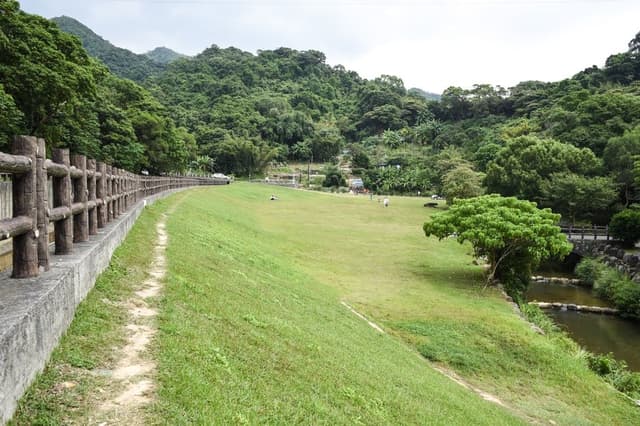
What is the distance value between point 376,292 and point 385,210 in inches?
1420

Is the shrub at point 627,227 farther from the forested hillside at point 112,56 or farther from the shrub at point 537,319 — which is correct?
the forested hillside at point 112,56

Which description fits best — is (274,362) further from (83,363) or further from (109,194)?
(109,194)

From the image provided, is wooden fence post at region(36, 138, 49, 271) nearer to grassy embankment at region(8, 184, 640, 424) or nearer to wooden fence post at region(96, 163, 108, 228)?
grassy embankment at region(8, 184, 640, 424)

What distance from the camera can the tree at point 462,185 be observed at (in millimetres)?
52688

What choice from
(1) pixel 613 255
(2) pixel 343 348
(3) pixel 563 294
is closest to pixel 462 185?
(1) pixel 613 255

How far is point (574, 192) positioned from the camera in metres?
38.1

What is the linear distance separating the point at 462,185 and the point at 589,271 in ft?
77.4

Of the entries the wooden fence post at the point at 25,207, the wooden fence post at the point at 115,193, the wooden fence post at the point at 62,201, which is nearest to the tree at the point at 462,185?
the wooden fence post at the point at 115,193

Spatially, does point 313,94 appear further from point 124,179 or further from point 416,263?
point 124,179

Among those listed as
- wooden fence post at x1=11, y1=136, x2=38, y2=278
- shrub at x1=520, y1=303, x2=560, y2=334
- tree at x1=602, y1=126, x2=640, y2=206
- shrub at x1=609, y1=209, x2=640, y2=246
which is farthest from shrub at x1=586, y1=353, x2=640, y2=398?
tree at x1=602, y1=126, x2=640, y2=206

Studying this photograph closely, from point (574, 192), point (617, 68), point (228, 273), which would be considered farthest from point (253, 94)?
point (228, 273)

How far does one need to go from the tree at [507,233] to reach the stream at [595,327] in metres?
2.68

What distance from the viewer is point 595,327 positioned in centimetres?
2206

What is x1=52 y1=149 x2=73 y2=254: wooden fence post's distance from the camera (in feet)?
20.4
